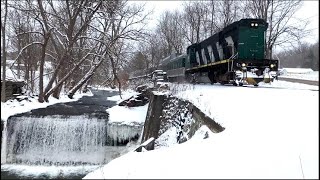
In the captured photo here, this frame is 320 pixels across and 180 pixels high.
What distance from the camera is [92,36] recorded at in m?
23.2

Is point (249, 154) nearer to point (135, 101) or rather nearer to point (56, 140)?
point (56, 140)

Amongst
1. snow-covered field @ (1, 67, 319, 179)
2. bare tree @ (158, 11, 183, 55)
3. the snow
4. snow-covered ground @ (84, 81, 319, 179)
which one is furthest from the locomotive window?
bare tree @ (158, 11, 183, 55)

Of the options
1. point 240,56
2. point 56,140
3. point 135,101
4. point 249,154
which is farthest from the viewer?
point 135,101

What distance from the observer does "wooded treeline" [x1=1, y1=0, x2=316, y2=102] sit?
1930 centimetres

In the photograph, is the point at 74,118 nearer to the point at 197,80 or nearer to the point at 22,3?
the point at 22,3

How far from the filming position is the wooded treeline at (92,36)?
63.3 feet

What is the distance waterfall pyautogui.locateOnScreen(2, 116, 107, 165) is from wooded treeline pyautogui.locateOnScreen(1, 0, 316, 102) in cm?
317

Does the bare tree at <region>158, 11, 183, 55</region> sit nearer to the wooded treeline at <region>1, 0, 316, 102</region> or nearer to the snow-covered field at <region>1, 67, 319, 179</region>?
the wooded treeline at <region>1, 0, 316, 102</region>

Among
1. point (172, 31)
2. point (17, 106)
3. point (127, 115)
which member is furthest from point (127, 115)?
point (172, 31)

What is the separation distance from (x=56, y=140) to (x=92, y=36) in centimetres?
1206

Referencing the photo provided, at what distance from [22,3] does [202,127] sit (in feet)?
49.6

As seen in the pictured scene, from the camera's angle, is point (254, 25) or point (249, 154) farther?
point (254, 25)

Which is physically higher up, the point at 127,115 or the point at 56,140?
the point at 127,115

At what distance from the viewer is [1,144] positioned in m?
12.1
